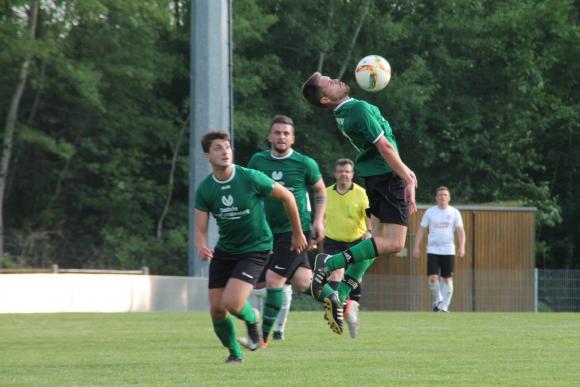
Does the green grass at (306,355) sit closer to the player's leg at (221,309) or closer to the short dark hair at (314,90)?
the player's leg at (221,309)

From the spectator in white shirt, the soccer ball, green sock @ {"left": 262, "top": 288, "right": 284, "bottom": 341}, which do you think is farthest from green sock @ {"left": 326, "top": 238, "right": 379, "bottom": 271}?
the spectator in white shirt

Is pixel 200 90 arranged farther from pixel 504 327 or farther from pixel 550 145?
pixel 550 145

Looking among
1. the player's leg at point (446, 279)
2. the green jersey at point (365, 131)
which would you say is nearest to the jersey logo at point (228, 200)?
the green jersey at point (365, 131)

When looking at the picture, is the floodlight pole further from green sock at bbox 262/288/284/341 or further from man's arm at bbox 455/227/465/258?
green sock at bbox 262/288/284/341

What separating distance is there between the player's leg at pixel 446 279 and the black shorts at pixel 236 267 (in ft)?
38.7

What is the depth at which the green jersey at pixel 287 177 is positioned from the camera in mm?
12859

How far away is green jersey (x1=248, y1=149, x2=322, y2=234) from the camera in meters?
12.9

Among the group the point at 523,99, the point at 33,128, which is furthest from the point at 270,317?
the point at 523,99

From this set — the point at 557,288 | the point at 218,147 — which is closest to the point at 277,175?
the point at 218,147

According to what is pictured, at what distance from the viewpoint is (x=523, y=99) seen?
39750mm

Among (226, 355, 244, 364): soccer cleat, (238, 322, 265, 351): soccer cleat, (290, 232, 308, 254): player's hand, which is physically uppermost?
(290, 232, 308, 254): player's hand

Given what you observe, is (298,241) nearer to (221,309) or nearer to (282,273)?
(221,309)

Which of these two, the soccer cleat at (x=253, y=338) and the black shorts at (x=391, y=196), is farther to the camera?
the soccer cleat at (x=253, y=338)

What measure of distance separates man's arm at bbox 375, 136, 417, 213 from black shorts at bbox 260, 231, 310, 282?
2379 mm
